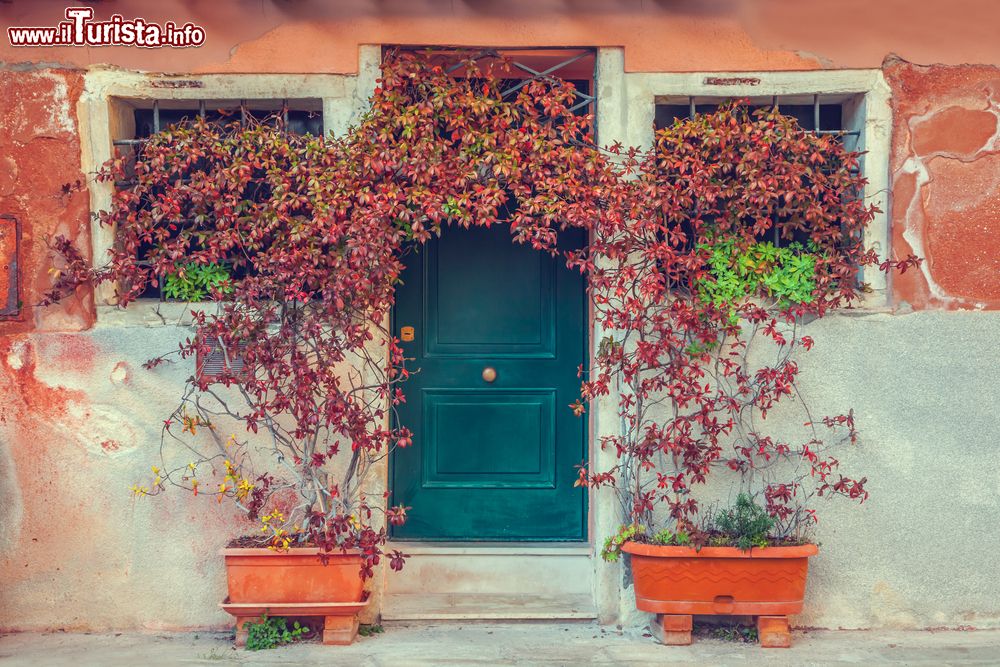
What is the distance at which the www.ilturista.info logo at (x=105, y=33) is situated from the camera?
4875mm

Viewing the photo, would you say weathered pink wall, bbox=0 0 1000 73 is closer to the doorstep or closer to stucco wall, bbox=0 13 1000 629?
stucco wall, bbox=0 13 1000 629

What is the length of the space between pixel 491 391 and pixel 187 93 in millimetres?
2227

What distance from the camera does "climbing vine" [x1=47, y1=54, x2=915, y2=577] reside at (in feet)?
15.3

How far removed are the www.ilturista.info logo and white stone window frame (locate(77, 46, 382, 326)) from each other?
0.52 feet

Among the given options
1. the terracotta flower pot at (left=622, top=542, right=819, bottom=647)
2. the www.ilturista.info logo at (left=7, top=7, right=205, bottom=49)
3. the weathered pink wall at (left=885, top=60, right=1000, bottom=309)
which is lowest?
the terracotta flower pot at (left=622, top=542, right=819, bottom=647)

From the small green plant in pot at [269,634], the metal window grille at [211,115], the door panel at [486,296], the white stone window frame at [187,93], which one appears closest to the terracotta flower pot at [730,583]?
the door panel at [486,296]

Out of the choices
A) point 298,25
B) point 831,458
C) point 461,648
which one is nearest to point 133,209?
point 298,25

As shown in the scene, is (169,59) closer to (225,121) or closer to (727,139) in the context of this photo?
(225,121)

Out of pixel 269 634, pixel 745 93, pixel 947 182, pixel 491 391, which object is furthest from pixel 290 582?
pixel 947 182

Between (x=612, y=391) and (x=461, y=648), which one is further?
(x=612, y=391)

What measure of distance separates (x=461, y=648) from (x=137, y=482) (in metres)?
1.83

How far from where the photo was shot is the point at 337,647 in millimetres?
4633

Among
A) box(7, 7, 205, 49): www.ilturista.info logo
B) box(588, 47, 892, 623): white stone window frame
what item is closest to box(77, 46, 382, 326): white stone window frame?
box(7, 7, 205, 49): www.ilturista.info logo

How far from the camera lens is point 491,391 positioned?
545cm
